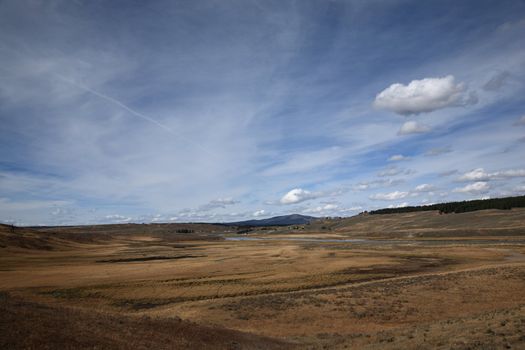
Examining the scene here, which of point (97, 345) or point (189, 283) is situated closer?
point (97, 345)

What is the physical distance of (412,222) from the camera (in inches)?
5719

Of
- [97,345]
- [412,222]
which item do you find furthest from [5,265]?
[412,222]

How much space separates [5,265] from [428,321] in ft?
188

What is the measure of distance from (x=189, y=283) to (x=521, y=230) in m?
98.5

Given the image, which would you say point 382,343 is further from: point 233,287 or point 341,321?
point 233,287

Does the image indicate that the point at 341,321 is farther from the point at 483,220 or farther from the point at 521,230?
the point at 483,220

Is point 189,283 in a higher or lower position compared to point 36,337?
lower

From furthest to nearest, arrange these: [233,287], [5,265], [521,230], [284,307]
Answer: [521,230]
[5,265]
[233,287]
[284,307]

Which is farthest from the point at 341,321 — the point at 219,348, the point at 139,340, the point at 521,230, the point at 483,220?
the point at 483,220

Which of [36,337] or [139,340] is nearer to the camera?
[36,337]

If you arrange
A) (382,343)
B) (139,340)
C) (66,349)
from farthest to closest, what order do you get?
(382,343), (139,340), (66,349)

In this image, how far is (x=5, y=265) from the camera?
168 feet

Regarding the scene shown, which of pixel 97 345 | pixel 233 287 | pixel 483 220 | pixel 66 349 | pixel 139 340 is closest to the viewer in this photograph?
pixel 66 349

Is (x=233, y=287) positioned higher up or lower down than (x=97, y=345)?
lower down
